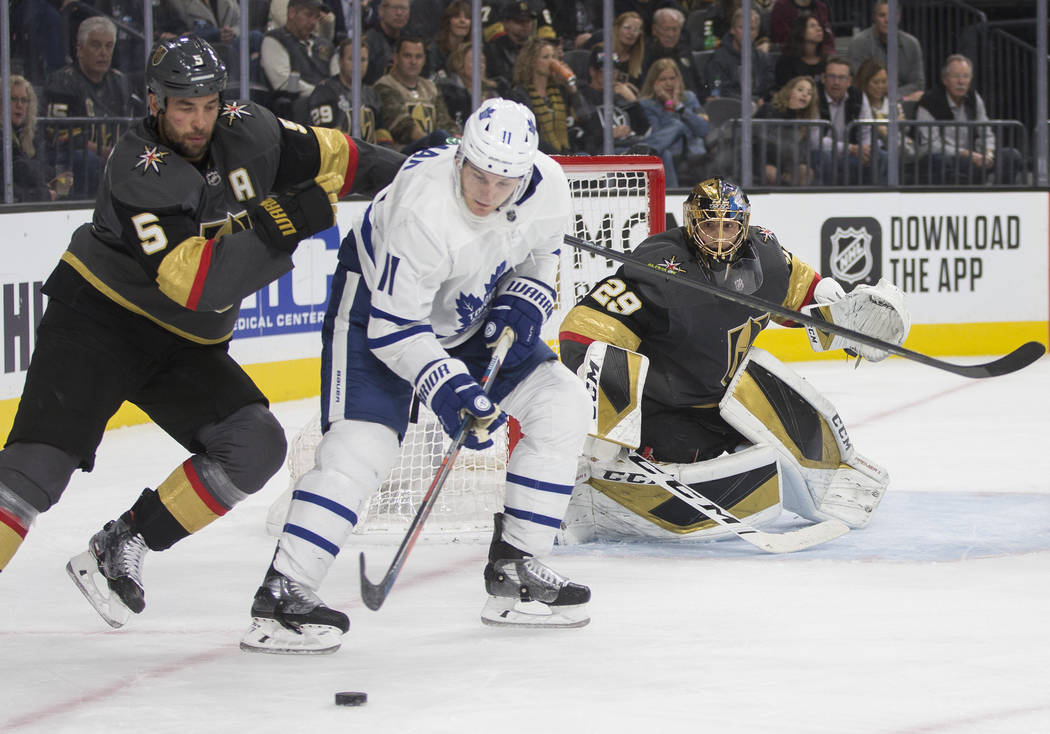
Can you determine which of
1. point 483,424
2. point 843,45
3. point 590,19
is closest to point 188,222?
point 483,424

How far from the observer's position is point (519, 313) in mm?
2928

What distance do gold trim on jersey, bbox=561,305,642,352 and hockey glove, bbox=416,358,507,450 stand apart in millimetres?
1032

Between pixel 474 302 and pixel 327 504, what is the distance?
472mm

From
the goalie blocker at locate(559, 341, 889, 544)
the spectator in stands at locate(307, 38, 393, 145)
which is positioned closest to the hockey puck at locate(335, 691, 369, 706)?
the goalie blocker at locate(559, 341, 889, 544)

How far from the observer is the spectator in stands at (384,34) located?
22.1 feet

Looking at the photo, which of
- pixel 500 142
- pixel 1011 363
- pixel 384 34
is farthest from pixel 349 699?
pixel 384 34

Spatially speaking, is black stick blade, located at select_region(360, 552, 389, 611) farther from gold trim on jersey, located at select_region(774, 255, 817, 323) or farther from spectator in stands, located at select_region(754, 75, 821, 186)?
spectator in stands, located at select_region(754, 75, 821, 186)

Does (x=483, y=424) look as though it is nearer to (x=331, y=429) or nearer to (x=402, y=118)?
(x=331, y=429)

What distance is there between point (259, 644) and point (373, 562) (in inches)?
31.9

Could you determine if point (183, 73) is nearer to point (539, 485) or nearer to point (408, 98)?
point (539, 485)

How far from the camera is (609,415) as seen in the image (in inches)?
143

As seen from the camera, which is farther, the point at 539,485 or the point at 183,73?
the point at 539,485

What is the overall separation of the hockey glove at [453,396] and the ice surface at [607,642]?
1.37ft

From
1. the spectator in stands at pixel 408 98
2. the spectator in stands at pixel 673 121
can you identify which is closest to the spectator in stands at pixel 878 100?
the spectator in stands at pixel 673 121
